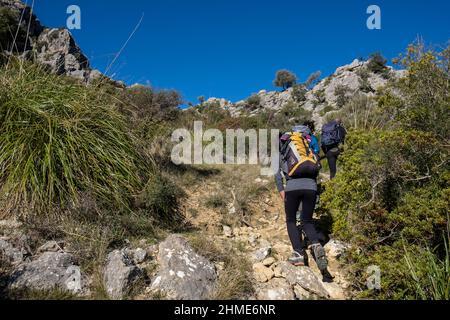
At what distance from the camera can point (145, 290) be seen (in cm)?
298

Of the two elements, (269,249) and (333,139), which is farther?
(333,139)

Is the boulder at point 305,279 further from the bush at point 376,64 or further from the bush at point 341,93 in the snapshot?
the bush at point 376,64

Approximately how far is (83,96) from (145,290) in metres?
3.08

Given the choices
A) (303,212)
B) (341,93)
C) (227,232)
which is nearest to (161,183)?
(227,232)

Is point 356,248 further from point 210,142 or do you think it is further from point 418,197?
point 210,142

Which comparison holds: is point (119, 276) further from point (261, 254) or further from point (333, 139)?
point (333, 139)

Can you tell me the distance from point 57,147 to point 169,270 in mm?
2096

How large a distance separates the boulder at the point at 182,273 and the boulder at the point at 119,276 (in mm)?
239

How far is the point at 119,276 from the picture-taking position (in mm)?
2857

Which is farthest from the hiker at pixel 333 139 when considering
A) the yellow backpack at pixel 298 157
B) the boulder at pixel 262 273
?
the boulder at pixel 262 273

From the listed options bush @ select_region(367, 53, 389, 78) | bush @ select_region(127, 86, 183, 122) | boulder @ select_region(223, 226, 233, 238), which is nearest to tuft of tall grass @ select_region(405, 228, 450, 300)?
boulder @ select_region(223, 226, 233, 238)

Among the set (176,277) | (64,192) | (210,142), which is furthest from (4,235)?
(210,142)

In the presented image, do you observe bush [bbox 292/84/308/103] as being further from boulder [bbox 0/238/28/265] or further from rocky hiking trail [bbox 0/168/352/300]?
boulder [bbox 0/238/28/265]

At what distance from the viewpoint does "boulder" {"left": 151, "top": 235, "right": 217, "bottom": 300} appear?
2.93 m
